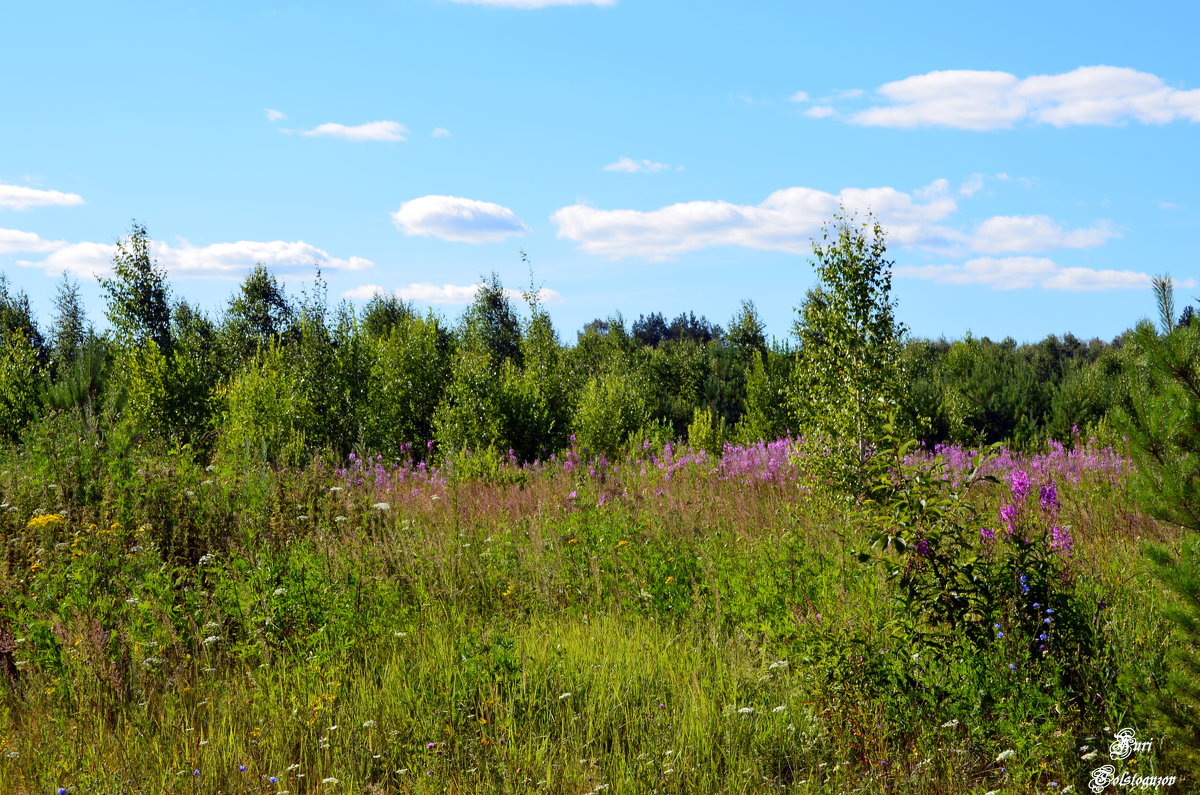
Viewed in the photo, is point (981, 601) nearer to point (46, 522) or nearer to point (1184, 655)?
point (1184, 655)

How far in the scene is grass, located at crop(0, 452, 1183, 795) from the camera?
360 cm

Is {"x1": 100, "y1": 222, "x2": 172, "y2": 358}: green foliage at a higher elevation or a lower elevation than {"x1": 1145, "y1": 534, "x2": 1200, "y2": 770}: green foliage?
higher

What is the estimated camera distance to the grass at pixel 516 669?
3598 mm

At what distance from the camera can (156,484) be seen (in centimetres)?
689

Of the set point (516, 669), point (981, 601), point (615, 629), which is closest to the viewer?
point (516, 669)

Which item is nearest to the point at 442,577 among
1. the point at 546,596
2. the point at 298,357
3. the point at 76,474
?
the point at 546,596

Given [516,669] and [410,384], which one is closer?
[516,669]

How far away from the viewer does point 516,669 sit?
3.99 m

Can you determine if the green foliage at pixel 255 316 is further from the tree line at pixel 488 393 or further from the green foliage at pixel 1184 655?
the green foliage at pixel 1184 655

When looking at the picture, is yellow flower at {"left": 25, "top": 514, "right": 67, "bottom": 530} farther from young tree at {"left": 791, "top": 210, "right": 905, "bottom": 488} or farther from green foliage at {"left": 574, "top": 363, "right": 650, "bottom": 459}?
green foliage at {"left": 574, "top": 363, "right": 650, "bottom": 459}

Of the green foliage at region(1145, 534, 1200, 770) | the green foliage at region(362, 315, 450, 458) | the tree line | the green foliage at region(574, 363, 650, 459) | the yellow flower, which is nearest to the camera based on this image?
the green foliage at region(1145, 534, 1200, 770)

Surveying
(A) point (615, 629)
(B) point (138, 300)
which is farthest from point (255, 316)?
(A) point (615, 629)

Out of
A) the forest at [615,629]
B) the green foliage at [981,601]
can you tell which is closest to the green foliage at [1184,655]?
the forest at [615,629]

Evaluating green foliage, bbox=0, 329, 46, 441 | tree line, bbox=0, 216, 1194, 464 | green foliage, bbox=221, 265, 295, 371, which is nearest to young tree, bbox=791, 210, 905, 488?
tree line, bbox=0, 216, 1194, 464
